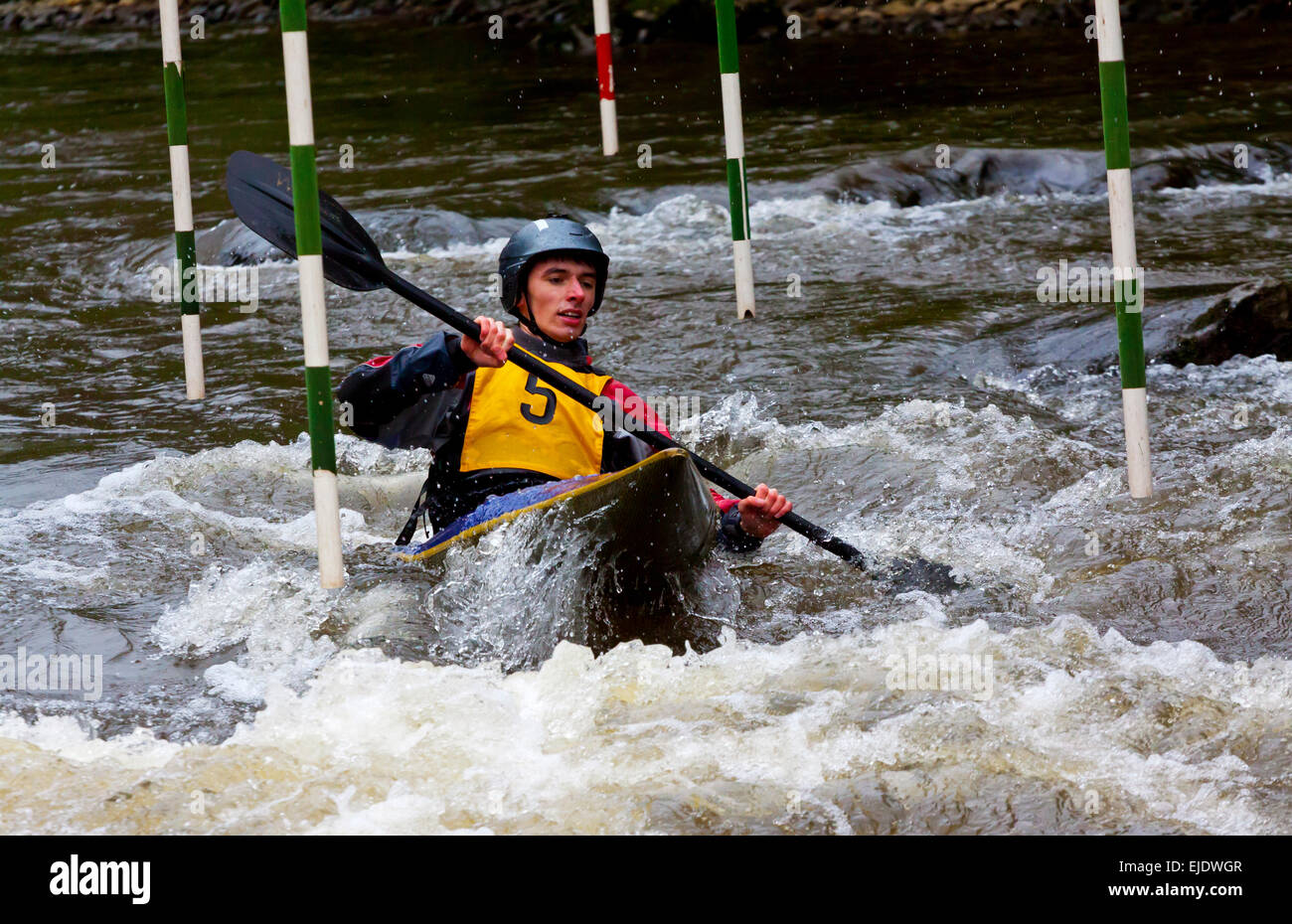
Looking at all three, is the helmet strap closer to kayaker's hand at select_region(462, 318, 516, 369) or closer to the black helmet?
the black helmet

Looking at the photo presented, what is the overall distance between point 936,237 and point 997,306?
5.14 feet

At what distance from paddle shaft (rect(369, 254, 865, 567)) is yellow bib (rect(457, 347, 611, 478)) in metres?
0.10

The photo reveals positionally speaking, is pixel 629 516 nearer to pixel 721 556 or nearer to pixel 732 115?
pixel 721 556

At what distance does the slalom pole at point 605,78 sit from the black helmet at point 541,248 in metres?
6.54

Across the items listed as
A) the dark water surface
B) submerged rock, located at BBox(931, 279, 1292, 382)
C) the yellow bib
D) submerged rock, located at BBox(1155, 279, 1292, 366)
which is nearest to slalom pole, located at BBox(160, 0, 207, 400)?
the dark water surface

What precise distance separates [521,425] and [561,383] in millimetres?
198

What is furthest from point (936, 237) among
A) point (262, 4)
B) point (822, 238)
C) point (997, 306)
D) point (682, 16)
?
point (262, 4)

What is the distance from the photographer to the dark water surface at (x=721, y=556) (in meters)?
2.96

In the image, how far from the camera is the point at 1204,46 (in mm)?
14883

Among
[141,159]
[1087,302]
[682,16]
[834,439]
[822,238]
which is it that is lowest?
[834,439]

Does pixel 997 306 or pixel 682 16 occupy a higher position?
pixel 682 16

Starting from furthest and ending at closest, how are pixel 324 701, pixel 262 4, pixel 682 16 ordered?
pixel 262 4 < pixel 682 16 < pixel 324 701

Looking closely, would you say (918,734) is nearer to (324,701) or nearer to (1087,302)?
(324,701)

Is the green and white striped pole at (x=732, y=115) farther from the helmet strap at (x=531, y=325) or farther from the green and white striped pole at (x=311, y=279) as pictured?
the green and white striped pole at (x=311, y=279)
